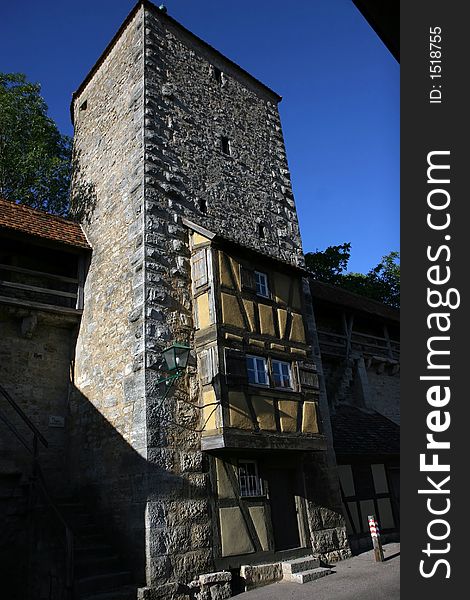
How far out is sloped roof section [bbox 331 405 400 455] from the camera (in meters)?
12.1

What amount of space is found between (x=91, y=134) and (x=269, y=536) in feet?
32.7

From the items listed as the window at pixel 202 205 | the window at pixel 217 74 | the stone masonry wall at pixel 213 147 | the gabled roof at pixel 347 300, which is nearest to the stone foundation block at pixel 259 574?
the stone masonry wall at pixel 213 147

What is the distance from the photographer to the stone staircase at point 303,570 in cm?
814

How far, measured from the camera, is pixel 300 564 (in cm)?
849

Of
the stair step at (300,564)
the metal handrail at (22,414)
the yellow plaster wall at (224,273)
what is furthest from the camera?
the yellow plaster wall at (224,273)

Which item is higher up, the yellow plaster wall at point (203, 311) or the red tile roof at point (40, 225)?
the red tile roof at point (40, 225)

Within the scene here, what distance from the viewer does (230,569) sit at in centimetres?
784

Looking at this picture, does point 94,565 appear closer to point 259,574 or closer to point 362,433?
point 259,574

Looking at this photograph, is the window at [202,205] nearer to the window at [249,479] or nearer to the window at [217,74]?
the window at [217,74]

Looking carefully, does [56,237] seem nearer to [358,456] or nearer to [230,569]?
[230,569]

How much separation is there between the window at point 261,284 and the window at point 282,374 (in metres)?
1.37

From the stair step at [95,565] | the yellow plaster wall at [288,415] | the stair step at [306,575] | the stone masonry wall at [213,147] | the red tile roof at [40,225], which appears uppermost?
the stone masonry wall at [213,147]

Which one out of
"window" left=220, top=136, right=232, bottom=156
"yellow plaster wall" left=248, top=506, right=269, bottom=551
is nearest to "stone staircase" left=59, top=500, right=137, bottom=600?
"yellow plaster wall" left=248, top=506, right=269, bottom=551

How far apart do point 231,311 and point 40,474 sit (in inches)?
162
